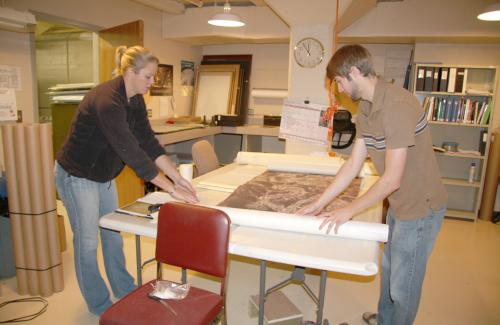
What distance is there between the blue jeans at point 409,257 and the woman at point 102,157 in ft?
3.35

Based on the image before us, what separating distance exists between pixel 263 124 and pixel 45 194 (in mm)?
3508

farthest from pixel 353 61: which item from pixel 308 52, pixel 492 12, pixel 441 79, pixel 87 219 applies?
pixel 441 79

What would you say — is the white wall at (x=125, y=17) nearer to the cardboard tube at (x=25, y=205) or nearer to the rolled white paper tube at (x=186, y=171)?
the cardboard tube at (x=25, y=205)

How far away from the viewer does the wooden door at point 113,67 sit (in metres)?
3.80

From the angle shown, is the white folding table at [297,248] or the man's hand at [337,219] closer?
the white folding table at [297,248]

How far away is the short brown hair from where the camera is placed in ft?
4.87

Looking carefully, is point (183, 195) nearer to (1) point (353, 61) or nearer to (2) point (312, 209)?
(2) point (312, 209)

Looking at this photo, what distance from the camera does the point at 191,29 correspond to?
4969 millimetres

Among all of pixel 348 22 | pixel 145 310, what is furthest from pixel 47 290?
pixel 348 22

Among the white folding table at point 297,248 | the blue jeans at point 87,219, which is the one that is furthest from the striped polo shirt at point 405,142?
the blue jeans at point 87,219

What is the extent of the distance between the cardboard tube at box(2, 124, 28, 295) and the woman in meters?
0.53

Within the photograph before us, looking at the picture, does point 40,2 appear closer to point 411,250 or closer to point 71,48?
point 71,48

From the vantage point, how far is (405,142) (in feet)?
4.67

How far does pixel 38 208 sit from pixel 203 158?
3.98ft
